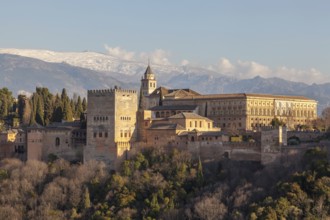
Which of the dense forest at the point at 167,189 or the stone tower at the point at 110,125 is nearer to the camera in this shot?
the dense forest at the point at 167,189

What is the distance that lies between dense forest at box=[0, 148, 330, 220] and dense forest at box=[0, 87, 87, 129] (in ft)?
36.5

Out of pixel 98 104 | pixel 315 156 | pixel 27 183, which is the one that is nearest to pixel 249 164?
pixel 315 156

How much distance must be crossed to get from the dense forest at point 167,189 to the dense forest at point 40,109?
11.1 m

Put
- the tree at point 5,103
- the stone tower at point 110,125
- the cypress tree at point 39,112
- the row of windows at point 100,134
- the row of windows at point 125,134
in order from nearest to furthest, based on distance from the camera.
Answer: the stone tower at point 110,125 < the row of windows at point 100,134 < the row of windows at point 125,134 < the cypress tree at point 39,112 < the tree at point 5,103

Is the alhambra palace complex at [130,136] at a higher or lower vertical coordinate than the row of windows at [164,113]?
lower

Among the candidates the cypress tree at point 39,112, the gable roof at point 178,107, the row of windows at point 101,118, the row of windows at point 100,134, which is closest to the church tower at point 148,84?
the cypress tree at point 39,112

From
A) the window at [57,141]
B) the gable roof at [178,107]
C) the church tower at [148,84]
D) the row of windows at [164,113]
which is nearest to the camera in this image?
the window at [57,141]

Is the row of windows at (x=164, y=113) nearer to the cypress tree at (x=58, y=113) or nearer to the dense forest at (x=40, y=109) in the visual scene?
the dense forest at (x=40, y=109)

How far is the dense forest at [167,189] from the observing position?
42656 millimetres

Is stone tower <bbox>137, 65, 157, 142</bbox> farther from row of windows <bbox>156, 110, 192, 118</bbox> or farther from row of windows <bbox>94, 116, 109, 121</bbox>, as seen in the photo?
row of windows <bbox>94, 116, 109, 121</bbox>

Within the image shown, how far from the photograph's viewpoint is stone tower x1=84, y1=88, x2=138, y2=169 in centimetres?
5391

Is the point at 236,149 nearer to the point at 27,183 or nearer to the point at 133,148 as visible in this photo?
the point at 133,148

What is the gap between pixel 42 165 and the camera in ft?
181

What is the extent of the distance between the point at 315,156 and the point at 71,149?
19849mm
